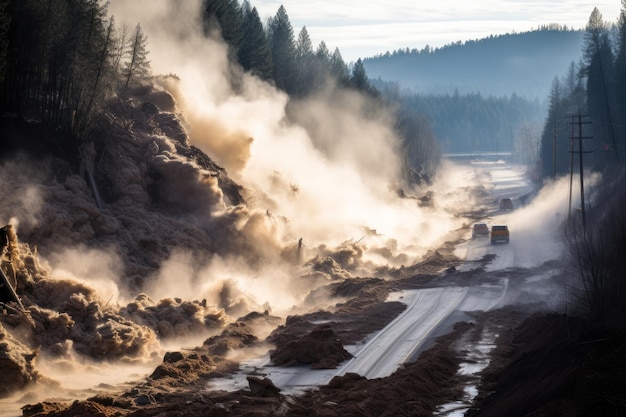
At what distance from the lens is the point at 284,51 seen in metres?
110

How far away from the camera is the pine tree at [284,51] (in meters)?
107

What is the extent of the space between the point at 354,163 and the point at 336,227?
4049 centimetres

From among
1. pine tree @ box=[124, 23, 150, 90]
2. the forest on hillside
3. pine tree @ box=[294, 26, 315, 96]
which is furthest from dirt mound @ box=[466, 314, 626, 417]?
pine tree @ box=[294, 26, 315, 96]

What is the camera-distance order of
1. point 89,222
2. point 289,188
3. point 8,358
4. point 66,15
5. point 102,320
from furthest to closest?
point 289,188 < point 66,15 < point 89,222 < point 102,320 < point 8,358

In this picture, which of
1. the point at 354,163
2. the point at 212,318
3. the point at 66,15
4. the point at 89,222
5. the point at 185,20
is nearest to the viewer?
the point at 212,318

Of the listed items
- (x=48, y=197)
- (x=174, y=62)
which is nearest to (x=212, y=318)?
(x=48, y=197)

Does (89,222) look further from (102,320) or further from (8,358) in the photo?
(8,358)

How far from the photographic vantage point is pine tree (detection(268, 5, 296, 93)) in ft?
352

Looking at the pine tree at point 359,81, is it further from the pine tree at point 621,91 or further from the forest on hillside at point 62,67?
the forest on hillside at point 62,67

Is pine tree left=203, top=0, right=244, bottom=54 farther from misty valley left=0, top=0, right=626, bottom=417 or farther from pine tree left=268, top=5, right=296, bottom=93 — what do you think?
pine tree left=268, top=5, right=296, bottom=93

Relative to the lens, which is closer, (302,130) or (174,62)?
(174,62)

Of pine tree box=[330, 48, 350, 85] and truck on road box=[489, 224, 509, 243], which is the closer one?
truck on road box=[489, 224, 509, 243]

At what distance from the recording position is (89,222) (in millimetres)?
42281

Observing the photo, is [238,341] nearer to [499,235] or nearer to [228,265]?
[228,265]
